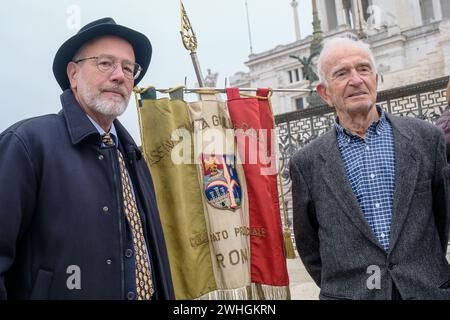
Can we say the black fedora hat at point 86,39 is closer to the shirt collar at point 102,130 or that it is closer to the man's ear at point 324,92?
the shirt collar at point 102,130

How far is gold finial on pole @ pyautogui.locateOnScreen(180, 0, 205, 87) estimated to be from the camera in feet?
13.8

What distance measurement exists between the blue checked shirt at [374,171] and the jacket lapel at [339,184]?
1.9 inches

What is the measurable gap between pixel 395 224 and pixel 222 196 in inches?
59.2

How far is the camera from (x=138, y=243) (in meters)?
2.39

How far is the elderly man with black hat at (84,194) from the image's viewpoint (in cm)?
206

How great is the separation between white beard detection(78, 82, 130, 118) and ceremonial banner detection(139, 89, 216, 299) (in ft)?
3.61

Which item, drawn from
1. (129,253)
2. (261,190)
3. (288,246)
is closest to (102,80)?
(129,253)

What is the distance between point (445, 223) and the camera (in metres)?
2.60

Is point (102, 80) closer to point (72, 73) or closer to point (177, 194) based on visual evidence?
point (72, 73)

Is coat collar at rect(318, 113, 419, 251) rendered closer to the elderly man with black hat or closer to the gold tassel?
the elderly man with black hat

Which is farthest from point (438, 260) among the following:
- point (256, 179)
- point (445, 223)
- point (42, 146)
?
point (42, 146)

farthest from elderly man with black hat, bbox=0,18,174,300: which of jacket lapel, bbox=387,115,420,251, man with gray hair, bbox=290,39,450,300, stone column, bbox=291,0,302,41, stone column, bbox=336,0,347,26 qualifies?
stone column, bbox=336,0,347,26

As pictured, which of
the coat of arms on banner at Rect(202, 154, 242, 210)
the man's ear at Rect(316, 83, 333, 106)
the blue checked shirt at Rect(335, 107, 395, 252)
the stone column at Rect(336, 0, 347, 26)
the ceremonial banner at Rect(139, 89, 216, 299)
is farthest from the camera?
the stone column at Rect(336, 0, 347, 26)
